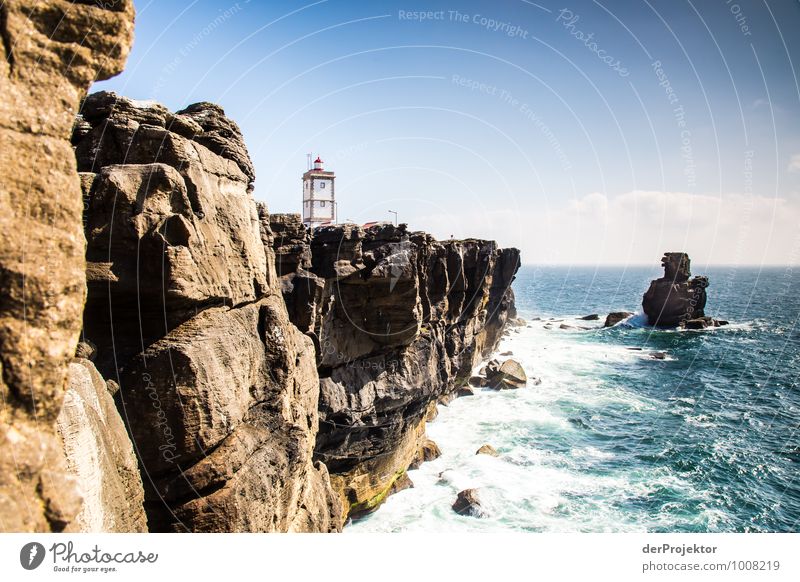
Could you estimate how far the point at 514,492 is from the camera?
3169 cm

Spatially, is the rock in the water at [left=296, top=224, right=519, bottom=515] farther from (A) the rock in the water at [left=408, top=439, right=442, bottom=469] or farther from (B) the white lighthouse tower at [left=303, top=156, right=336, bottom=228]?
(B) the white lighthouse tower at [left=303, top=156, right=336, bottom=228]

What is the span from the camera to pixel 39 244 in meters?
4.73

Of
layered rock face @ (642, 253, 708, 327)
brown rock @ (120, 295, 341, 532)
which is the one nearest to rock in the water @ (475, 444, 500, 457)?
brown rock @ (120, 295, 341, 532)

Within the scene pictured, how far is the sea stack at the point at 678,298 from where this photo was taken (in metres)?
83.8

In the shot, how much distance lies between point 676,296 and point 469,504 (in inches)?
2862

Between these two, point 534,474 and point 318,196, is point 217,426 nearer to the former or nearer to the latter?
point 534,474

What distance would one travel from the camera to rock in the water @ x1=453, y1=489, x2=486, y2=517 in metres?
29.5

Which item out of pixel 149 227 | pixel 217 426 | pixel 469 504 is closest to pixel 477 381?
pixel 469 504

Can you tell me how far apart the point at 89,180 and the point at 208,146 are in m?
4.12

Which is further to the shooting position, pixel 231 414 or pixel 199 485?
pixel 231 414

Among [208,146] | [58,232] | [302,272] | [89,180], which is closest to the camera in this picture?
[58,232]

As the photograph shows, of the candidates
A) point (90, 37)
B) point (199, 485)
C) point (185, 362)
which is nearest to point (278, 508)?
point (199, 485)

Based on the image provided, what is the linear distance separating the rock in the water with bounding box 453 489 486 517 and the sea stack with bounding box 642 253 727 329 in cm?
6879

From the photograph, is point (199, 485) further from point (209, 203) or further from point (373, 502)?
point (373, 502)
